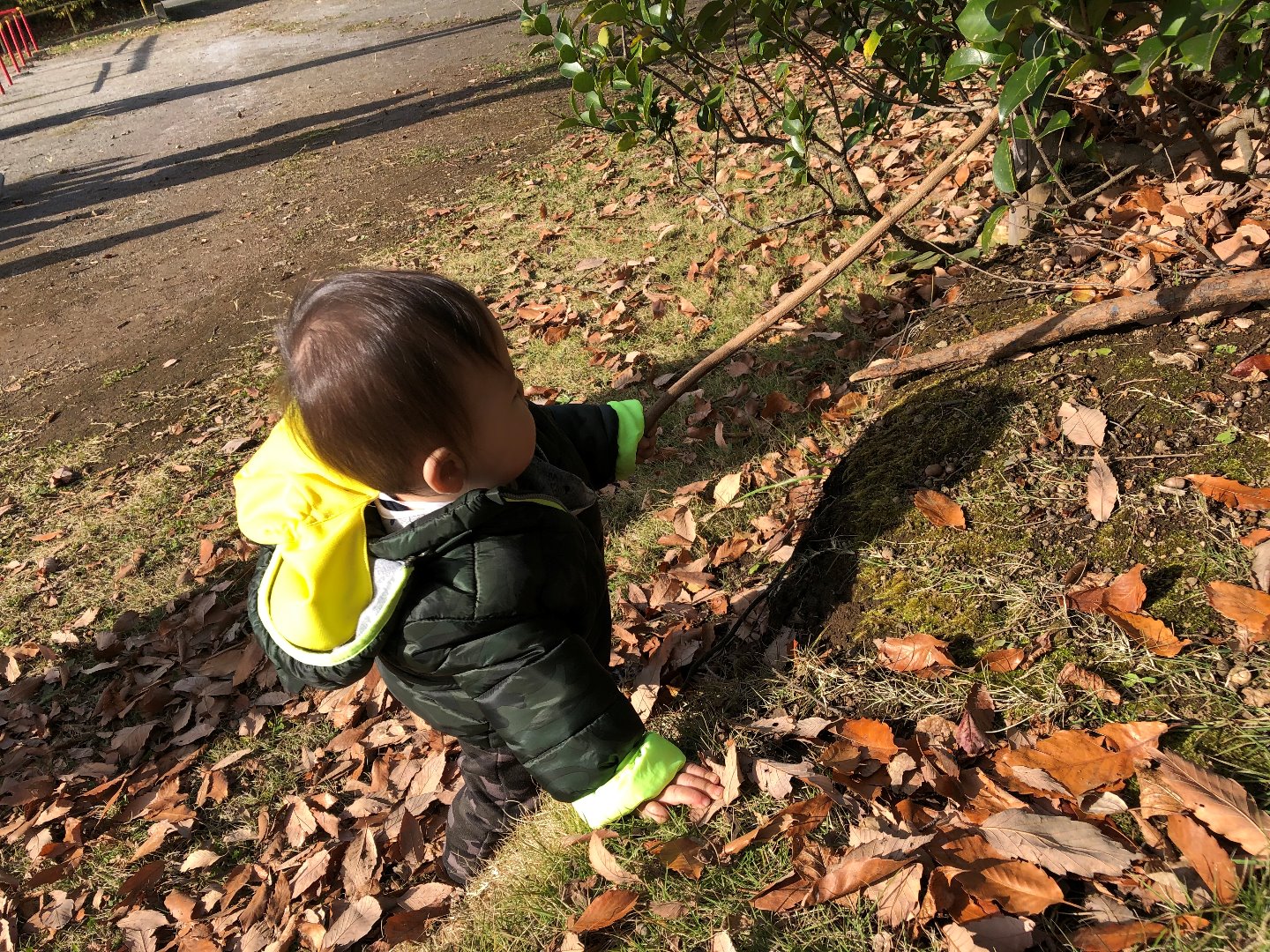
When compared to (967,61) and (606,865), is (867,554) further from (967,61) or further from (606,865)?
(967,61)

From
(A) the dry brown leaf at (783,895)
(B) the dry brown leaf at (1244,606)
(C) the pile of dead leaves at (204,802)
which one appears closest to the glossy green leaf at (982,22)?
(B) the dry brown leaf at (1244,606)

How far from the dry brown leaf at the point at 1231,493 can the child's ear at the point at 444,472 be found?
1709mm

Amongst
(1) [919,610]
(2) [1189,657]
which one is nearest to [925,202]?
(1) [919,610]

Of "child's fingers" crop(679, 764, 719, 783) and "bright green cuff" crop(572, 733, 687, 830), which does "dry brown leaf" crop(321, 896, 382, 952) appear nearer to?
"bright green cuff" crop(572, 733, 687, 830)

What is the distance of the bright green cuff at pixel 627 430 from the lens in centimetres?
248

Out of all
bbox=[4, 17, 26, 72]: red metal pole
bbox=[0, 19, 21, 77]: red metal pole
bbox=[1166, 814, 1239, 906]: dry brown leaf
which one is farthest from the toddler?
bbox=[4, 17, 26, 72]: red metal pole

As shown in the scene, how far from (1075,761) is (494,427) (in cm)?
134

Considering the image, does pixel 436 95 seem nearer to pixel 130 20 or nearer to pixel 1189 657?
pixel 1189 657

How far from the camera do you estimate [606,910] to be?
1852 millimetres

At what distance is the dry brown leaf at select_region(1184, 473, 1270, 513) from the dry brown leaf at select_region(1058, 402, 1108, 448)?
0.26m

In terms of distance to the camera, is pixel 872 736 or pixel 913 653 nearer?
pixel 872 736

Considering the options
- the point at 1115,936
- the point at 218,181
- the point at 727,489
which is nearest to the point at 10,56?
the point at 218,181

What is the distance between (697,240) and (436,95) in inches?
250

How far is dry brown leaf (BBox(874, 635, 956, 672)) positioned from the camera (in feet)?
6.70
